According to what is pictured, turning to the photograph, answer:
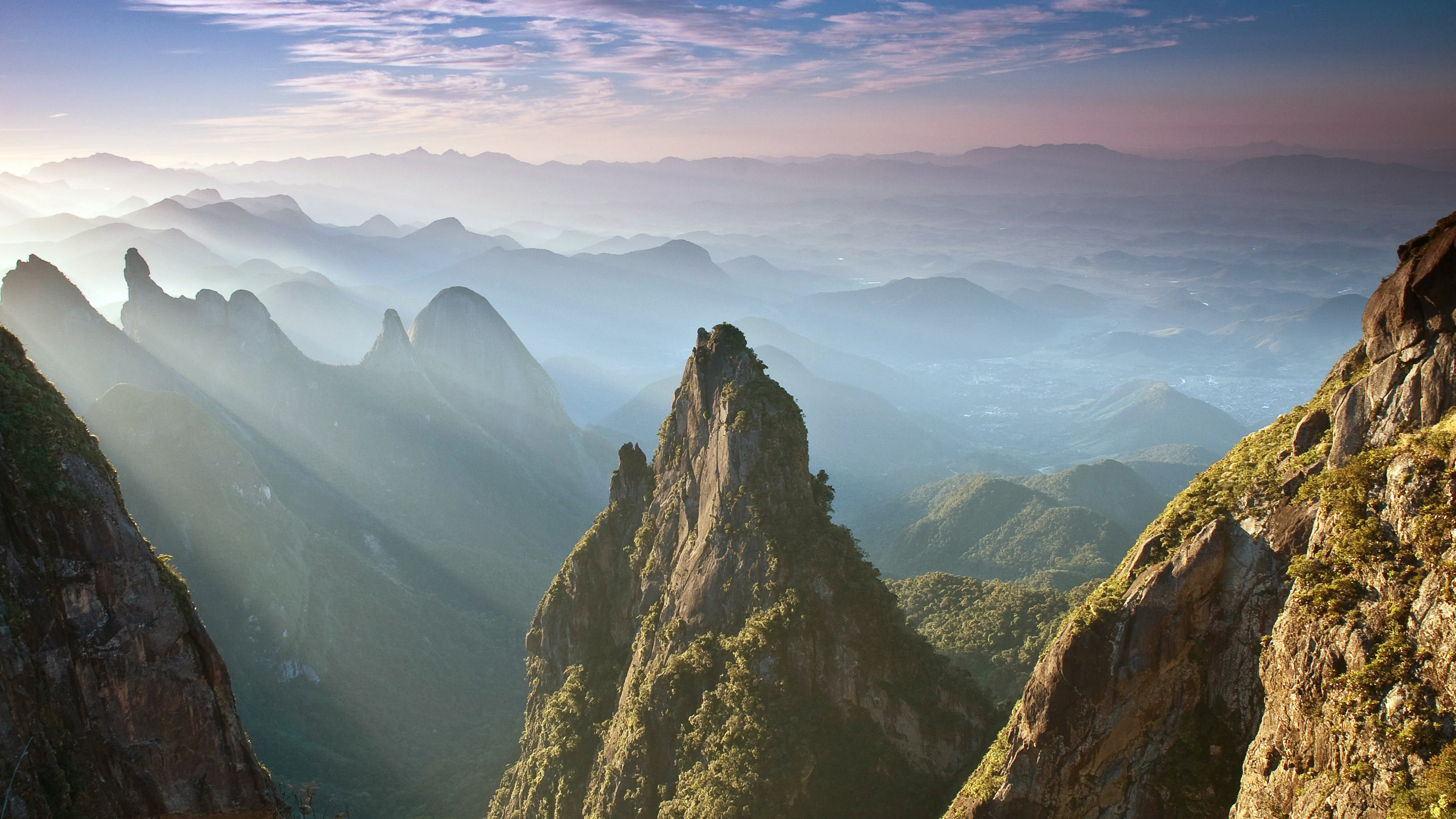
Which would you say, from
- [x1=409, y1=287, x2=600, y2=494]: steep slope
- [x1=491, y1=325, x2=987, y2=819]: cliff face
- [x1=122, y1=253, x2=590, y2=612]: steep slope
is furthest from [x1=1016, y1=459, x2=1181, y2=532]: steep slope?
[x1=491, y1=325, x2=987, y2=819]: cliff face

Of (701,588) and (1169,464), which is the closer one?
(701,588)

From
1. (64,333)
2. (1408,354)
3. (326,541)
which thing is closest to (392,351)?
(64,333)

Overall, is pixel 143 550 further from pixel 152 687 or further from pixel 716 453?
pixel 716 453

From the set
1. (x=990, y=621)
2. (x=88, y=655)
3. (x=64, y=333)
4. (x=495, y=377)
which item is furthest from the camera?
(x=495, y=377)

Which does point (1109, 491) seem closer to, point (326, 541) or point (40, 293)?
point (326, 541)

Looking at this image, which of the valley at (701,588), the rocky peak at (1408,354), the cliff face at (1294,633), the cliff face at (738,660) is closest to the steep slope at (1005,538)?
the valley at (701,588)

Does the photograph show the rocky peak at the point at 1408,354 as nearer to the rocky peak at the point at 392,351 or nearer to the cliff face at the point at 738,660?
the cliff face at the point at 738,660

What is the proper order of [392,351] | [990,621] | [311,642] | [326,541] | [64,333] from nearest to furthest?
[990,621] < [311,642] < [326,541] < [64,333] < [392,351]
